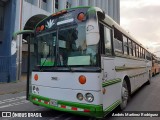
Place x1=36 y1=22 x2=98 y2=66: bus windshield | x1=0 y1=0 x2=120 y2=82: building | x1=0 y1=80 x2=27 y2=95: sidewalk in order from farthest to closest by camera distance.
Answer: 1. x1=0 y1=0 x2=120 y2=82: building
2. x1=0 y1=80 x2=27 y2=95: sidewalk
3. x1=36 y1=22 x2=98 y2=66: bus windshield

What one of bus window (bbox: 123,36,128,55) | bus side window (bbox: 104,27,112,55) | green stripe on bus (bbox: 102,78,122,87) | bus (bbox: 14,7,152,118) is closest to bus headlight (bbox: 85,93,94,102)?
bus (bbox: 14,7,152,118)

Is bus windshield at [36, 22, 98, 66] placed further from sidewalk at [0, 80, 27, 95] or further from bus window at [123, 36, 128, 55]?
sidewalk at [0, 80, 27, 95]

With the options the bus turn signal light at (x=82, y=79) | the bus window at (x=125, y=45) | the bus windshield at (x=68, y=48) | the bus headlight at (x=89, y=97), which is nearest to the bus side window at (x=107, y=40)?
the bus windshield at (x=68, y=48)

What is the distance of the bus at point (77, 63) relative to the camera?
4.44 metres

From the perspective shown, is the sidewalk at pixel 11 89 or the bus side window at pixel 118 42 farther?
the sidewalk at pixel 11 89

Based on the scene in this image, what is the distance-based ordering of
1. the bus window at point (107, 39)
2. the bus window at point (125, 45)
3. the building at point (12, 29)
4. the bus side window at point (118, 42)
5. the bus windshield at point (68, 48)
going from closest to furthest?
the bus windshield at point (68, 48) < the bus window at point (107, 39) < the bus side window at point (118, 42) < the bus window at point (125, 45) < the building at point (12, 29)

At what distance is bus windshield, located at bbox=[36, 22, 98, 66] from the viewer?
455 centimetres

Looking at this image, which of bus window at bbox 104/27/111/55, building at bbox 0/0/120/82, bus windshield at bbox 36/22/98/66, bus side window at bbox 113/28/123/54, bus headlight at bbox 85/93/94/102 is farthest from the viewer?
building at bbox 0/0/120/82

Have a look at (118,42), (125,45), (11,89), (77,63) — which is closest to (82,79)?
(77,63)

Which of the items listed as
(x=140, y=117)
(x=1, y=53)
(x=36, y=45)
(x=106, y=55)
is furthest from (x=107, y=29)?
(x=1, y=53)

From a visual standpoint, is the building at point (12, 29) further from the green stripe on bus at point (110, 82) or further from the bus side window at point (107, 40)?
the bus side window at point (107, 40)

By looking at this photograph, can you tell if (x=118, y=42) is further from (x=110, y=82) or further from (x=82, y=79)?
(x=82, y=79)

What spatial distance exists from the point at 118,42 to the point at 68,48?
189 cm

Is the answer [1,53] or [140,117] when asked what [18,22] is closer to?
[1,53]
